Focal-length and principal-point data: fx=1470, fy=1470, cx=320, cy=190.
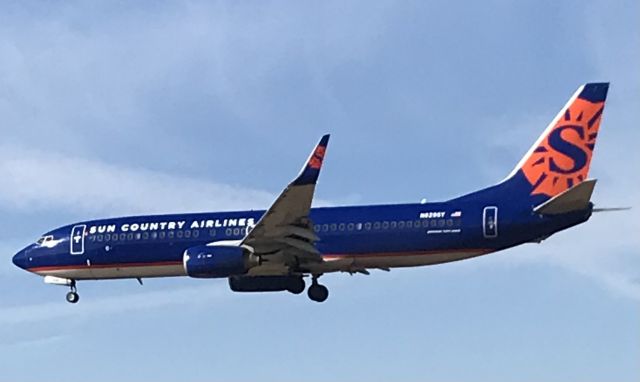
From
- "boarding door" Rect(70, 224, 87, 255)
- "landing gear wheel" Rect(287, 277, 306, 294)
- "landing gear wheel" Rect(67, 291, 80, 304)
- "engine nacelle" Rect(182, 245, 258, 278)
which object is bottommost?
"engine nacelle" Rect(182, 245, 258, 278)

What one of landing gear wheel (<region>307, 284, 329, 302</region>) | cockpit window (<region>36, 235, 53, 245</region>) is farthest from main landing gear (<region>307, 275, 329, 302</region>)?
cockpit window (<region>36, 235, 53, 245</region>)

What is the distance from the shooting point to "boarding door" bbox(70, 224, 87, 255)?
6197 centimetres

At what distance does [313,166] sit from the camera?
172 feet

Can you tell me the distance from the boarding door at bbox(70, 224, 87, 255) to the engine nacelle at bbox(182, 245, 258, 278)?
23.3 feet

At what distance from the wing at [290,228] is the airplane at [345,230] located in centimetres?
5

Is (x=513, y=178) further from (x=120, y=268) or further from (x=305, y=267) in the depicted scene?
(x=120, y=268)

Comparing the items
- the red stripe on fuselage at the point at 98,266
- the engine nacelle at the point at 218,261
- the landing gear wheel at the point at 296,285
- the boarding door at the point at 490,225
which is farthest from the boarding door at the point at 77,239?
the boarding door at the point at 490,225

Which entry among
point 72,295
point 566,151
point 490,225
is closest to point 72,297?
point 72,295

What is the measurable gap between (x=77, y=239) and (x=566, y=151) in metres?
20.8

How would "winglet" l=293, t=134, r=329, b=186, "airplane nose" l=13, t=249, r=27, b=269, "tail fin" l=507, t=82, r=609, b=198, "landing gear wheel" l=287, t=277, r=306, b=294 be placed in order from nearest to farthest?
"winglet" l=293, t=134, r=329, b=186 → "tail fin" l=507, t=82, r=609, b=198 → "landing gear wheel" l=287, t=277, r=306, b=294 → "airplane nose" l=13, t=249, r=27, b=269

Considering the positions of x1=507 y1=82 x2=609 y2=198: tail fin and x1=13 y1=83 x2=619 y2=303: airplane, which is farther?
x1=507 y1=82 x2=609 y2=198: tail fin

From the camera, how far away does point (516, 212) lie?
55.8 metres

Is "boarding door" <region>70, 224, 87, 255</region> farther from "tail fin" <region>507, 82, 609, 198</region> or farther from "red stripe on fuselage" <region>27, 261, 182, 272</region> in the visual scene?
"tail fin" <region>507, 82, 609, 198</region>

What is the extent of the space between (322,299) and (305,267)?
189cm
